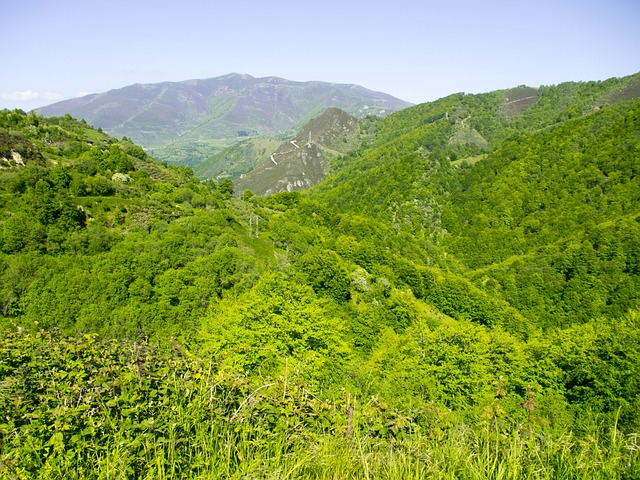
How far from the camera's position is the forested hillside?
3.27 m

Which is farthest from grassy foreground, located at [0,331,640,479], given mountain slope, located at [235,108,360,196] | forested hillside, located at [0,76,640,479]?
mountain slope, located at [235,108,360,196]

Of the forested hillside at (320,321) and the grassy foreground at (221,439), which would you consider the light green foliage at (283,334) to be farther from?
the grassy foreground at (221,439)

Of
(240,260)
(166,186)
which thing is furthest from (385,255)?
(166,186)

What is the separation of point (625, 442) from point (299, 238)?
50.1 m

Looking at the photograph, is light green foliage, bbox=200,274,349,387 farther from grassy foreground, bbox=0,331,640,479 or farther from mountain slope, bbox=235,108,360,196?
mountain slope, bbox=235,108,360,196

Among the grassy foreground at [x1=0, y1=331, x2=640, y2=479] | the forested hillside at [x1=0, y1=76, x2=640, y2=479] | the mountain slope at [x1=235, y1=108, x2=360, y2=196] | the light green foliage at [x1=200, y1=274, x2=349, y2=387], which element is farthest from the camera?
the mountain slope at [x1=235, y1=108, x2=360, y2=196]

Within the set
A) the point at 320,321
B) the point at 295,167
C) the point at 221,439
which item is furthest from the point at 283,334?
the point at 295,167

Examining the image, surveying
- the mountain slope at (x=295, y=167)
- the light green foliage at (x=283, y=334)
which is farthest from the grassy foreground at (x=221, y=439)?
the mountain slope at (x=295, y=167)

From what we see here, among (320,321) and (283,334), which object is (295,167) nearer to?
(320,321)

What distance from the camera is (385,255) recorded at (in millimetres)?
54250

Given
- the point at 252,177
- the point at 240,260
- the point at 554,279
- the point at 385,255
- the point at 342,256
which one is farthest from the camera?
the point at 252,177

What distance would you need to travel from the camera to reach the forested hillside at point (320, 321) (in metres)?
3.27

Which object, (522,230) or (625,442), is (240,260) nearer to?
(625,442)

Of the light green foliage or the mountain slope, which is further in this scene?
the mountain slope
